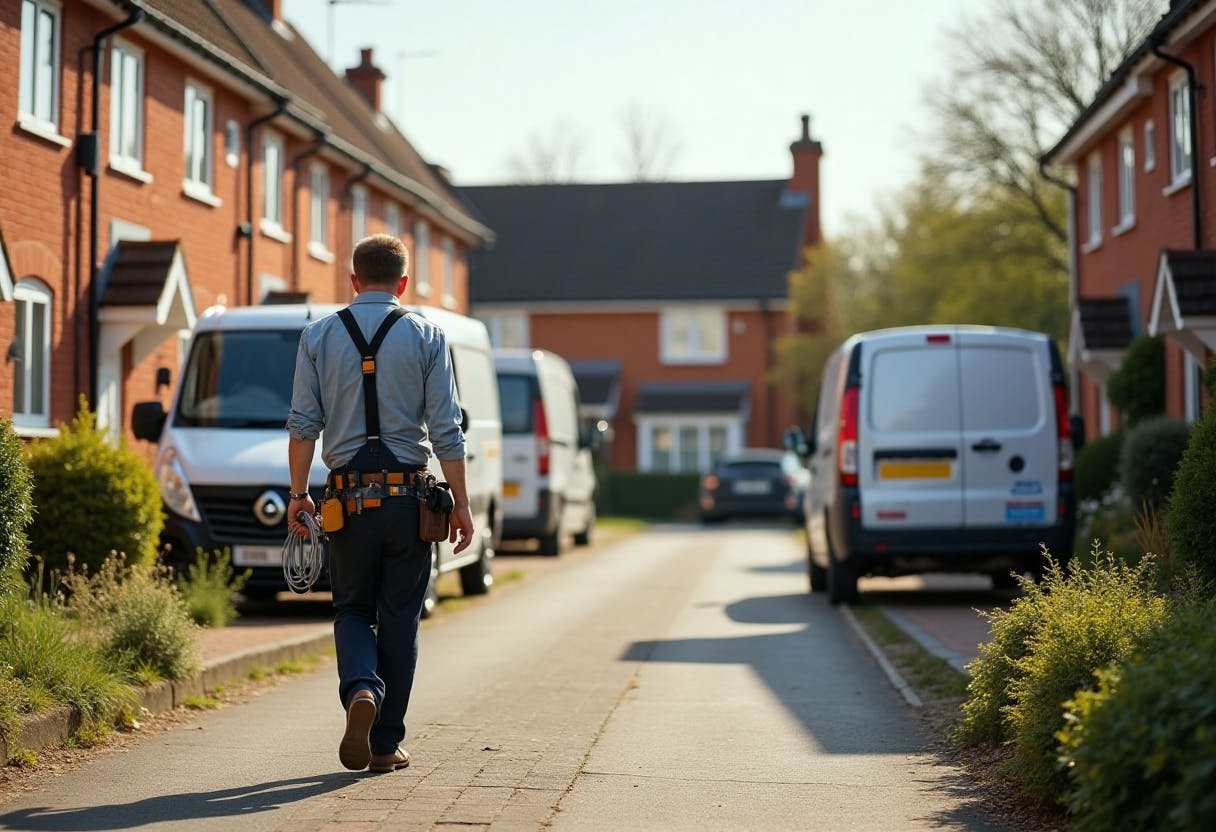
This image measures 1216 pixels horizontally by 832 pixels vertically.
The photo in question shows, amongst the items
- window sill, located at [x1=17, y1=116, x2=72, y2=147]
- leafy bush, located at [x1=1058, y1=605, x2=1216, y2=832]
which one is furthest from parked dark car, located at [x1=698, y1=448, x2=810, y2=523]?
leafy bush, located at [x1=1058, y1=605, x2=1216, y2=832]

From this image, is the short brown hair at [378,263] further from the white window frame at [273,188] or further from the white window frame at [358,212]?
the white window frame at [358,212]

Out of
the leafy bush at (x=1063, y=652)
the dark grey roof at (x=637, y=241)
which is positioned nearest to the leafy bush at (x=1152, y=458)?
the leafy bush at (x=1063, y=652)

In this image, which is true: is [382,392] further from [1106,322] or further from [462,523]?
[1106,322]

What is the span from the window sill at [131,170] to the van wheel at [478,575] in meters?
6.24

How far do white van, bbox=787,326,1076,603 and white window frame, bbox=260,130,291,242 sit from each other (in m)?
12.7

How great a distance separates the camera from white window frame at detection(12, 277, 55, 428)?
1722 centimetres

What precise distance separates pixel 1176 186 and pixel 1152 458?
20.1 ft

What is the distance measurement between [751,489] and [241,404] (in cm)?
2533

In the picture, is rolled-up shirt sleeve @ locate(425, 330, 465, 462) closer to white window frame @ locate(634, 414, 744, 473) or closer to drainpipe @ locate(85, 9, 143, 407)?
drainpipe @ locate(85, 9, 143, 407)

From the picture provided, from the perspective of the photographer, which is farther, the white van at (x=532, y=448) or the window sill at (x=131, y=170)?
the white van at (x=532, y=448)

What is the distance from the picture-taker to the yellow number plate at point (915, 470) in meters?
14.8

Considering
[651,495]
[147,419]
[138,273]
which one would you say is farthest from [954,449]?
[651,495]

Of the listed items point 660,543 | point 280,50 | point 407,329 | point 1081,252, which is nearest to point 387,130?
point 280,50

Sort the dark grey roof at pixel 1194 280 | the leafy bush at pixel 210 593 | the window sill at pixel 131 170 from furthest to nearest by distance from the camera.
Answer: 1. the window sill at pixel 131 170
2. the dark grey roof at pixel 1194 280
3. the leafy bush at pixel 210 593
